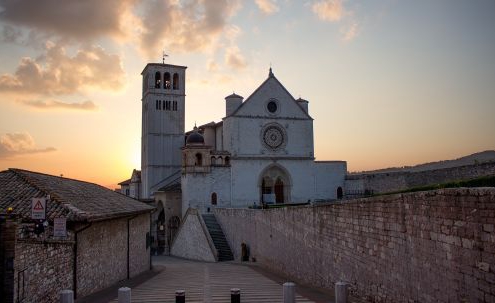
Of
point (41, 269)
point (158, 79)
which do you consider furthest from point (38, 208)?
point (158, 79)

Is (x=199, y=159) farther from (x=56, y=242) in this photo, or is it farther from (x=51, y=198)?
(x=56, y=242)

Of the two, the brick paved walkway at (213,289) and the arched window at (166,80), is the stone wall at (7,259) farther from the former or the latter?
the arched window at (166,80)

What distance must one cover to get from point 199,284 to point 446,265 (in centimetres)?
1005

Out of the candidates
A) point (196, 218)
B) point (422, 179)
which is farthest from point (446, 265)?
point (422, 179)

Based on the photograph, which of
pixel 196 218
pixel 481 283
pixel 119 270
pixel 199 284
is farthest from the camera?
pixel 196 218

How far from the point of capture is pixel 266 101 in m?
48.7

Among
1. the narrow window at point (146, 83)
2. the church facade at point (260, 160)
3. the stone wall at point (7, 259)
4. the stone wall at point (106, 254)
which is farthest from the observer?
the narrow window at point (146, 83)

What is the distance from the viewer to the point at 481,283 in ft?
25.8

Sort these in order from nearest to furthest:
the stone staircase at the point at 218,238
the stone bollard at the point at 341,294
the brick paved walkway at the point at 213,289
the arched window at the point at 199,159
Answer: the stone bollard at the point at 341,294, the brick paved walkway at the point at 213,289, the stone staircase at the point at 218,238, the arched window at the point at 199,159

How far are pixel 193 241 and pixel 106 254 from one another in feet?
72.4

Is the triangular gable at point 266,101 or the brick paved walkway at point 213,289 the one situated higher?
the triangular gable at point 266,101

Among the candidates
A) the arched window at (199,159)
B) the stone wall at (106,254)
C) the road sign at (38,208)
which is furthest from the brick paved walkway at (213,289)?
the arched window at (199,159)

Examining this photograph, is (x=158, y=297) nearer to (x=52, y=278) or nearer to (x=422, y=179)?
(x=52, y=278)

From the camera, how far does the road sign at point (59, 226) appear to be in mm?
12453
